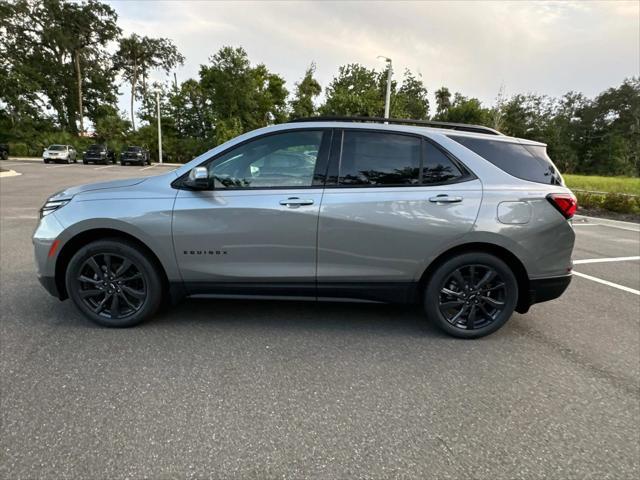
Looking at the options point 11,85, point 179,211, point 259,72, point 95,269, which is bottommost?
point 95,269

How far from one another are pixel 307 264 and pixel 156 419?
1533 mm

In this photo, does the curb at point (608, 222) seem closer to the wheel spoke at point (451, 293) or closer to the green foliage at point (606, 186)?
the green foliage at point (606, 186)

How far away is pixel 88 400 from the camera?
2.46m

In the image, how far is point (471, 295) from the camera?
3.38 m

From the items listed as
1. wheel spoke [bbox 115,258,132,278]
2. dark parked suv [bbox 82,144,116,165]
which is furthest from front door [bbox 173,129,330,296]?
dark parked suv [bbox 82,144,116,165]

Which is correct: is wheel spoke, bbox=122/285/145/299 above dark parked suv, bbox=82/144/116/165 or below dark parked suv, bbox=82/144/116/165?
below

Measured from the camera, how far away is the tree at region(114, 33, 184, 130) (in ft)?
156

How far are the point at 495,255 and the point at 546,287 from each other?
51 cm

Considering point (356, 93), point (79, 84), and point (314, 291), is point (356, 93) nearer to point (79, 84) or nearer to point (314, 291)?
point (314, 291)

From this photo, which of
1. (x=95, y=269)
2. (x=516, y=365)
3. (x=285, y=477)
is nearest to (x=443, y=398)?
(x=516, y=365)

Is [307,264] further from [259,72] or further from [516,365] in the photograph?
[259,72]

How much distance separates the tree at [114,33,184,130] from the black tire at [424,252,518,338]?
50.8 m

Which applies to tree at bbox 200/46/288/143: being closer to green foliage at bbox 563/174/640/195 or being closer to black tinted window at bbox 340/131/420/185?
green foliage at bbox 563/174/640/195

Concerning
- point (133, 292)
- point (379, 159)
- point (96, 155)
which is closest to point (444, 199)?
point (379, 159)
